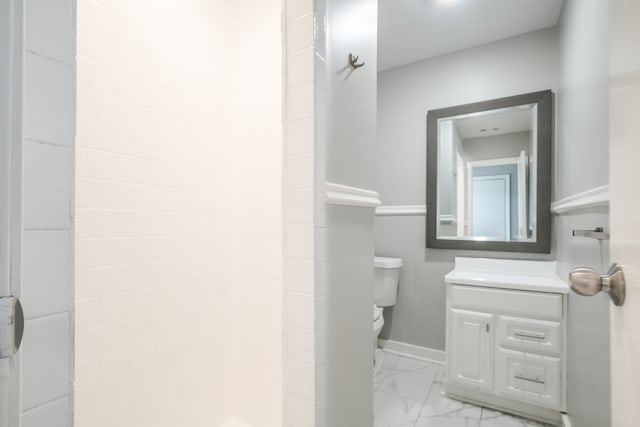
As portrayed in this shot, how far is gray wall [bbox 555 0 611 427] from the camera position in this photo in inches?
41.7

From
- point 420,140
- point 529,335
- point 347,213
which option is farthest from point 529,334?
point 420,140

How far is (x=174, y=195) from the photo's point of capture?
1.39m

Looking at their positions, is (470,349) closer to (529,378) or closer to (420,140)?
(529,378)

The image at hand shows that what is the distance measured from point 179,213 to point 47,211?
39.8 inches

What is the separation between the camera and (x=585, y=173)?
1.30 meters

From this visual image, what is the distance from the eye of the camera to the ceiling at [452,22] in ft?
6.09

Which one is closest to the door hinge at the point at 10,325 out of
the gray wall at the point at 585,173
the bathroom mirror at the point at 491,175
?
the gray wall at the point at 585,173

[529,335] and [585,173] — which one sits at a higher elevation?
[585,173]

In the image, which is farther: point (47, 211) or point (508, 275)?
point (508, 275)

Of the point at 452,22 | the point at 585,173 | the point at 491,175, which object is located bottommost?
the point at 585,173

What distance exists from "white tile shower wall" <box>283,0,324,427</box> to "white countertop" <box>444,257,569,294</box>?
1313 mm

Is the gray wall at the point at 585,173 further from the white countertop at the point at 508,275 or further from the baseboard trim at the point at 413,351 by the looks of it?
the baseboard trim at the point at 413,351

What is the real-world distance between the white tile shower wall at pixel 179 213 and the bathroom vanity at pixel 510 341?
1176 mm

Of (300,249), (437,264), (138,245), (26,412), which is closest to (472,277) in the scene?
(437,264)
